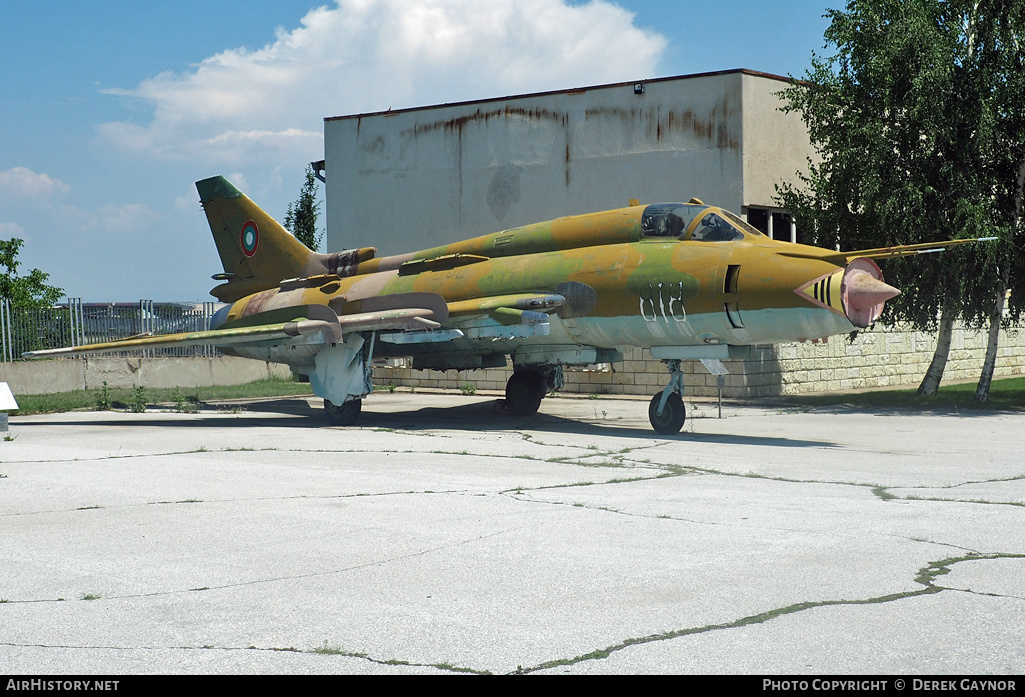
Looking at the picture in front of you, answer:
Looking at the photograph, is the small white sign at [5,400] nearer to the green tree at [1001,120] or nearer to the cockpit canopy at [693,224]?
the cockpit canopy at [693,224]

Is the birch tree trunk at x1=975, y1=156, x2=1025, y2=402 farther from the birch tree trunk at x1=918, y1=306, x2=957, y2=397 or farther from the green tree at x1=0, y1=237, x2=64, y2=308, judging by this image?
the green tree at x1=0, y1=237, x2=64, y2=308

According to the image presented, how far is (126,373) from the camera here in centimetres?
2558

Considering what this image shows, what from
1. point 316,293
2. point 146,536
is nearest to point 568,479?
point 146,536

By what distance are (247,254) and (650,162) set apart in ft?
34.4

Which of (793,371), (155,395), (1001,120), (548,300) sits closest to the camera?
(548,300)

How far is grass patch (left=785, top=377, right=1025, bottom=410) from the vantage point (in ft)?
63.7

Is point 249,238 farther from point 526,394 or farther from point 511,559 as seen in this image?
point 511,559

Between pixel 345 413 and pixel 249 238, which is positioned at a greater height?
pixel 249 238

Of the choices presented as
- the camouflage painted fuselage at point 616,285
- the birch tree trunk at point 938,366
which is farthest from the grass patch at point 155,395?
the birch tree trunk at point 938,366

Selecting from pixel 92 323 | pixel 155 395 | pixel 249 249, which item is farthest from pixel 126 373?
pixel 249 249

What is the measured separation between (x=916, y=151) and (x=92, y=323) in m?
20.3

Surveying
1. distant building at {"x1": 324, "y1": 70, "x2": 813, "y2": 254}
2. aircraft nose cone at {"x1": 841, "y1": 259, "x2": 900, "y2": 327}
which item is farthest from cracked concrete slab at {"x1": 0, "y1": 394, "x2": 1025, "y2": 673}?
distant building at {"x1": 324, "y1": 70, "x2": 813, "y2": 254}

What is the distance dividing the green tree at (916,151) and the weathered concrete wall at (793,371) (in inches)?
118

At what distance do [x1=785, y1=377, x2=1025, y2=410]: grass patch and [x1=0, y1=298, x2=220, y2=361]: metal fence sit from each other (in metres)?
14.9
